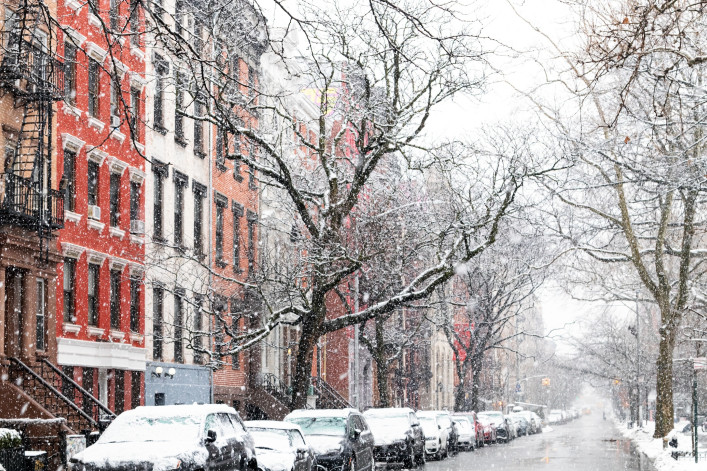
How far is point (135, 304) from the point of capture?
1266 inches

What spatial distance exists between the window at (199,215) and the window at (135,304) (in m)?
4.86

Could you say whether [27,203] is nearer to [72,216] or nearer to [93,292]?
[72,216]

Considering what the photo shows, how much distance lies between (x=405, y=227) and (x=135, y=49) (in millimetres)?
12277

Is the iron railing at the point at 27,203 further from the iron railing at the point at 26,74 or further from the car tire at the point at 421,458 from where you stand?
the car tire at the point at 421,458

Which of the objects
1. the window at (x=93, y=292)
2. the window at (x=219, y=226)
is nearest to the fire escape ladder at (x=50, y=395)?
the window at (x=93, y=292)

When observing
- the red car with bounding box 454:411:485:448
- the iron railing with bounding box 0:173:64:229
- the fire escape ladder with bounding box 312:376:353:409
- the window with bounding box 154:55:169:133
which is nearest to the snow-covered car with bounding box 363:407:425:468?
the iron railing with bounding box 0:173:64:229

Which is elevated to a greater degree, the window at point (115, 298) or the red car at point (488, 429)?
the window at point (115, 298)

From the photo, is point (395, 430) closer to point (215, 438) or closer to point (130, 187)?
point (130, 187)

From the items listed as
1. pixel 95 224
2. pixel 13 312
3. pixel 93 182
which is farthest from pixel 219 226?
pixel 13 312

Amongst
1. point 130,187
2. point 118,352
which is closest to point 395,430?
point 118,352

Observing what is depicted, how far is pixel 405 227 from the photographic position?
128ft

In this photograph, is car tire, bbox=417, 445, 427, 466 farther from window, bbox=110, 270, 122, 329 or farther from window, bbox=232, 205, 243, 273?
window, bbox=232, 205, 243, 273

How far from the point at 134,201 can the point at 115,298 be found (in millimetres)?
3287

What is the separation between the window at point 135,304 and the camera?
31812 millimetres
